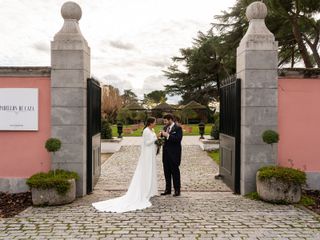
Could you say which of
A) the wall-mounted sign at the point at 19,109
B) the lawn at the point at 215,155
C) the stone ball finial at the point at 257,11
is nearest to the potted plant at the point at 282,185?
the stone ball finial at the point at 257,11

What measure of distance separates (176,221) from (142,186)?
6.18ft

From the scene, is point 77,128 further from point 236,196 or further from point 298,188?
point 298,188

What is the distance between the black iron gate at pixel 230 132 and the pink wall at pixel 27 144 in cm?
429

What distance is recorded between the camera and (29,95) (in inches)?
341

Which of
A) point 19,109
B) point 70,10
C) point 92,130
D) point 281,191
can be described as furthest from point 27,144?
point 281,191

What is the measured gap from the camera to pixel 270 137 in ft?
27.3

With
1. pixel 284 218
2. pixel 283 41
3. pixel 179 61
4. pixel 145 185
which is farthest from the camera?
pixel 179 61

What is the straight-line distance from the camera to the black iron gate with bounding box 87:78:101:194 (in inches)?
348

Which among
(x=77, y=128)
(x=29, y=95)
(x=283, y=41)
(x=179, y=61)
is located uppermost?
(x=179, y=61)

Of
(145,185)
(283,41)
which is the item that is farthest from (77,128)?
(283,41)

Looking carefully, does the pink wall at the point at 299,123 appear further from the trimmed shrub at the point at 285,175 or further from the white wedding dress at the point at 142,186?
the white wedding dress at the point at 142,186

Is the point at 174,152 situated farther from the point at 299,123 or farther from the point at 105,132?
the point at 105,132

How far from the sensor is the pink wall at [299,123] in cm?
891

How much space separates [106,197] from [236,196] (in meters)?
2.93
